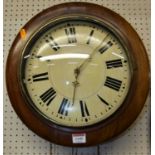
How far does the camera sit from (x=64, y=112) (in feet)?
2.70

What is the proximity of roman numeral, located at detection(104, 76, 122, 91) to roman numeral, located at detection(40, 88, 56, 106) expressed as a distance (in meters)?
0.15

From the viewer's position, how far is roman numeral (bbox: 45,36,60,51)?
848mm

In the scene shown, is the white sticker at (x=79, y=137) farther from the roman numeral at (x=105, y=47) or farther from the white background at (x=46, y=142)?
the roman numeral at (x=105, y=47)

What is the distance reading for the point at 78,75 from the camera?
835mm

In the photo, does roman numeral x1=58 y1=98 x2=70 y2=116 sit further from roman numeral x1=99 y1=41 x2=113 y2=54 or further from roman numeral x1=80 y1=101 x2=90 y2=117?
roman numeral x1=99 y1=41 x2=113 y2=54

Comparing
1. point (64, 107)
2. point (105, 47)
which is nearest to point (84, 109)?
point (64, 107)

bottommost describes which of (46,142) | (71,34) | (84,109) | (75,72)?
(46,142)

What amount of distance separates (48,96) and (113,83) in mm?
185

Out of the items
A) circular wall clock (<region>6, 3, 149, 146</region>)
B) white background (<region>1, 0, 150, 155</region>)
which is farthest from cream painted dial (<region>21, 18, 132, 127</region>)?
white background (<region>1, 0, 150, 155</region>)

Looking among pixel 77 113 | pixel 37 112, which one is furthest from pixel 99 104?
pixel 37 112

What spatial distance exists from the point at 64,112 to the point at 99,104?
10cm

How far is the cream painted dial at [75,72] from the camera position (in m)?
0.82

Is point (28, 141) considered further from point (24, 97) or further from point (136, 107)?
point (136, 107)

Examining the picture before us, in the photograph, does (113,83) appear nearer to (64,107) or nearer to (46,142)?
(64,107)
